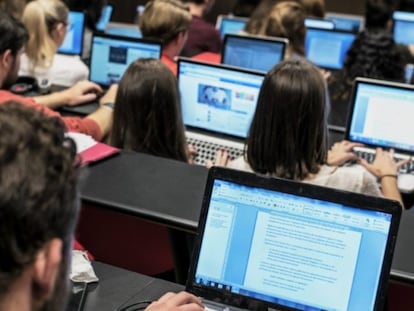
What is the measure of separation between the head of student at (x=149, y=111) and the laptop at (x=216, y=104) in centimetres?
39

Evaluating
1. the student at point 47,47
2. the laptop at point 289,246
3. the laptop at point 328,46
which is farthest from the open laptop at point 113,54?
the laptop at point 289,246

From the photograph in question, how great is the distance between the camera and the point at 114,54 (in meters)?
3.44

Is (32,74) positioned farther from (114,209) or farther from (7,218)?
(7,218)

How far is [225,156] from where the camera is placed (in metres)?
2.55

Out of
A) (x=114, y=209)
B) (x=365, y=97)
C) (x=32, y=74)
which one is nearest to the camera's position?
(x=114, y=209)

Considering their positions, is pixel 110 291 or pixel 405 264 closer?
pixel 110 291

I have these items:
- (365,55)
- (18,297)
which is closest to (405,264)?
(18,297)

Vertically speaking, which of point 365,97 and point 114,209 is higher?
point 365,97

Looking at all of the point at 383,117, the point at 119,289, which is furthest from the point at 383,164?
the point at 119,289

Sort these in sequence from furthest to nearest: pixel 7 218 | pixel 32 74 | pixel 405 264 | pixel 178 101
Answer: pixel 32 74 → pixel 178 101 → pixel 405 264 → pixel 7 218

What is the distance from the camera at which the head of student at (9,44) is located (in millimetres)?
→ 2447

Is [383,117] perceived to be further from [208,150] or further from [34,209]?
[34,209]

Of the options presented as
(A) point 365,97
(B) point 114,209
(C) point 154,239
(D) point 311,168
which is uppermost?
(A) point 365,97

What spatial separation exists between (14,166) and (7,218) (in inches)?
2.4
